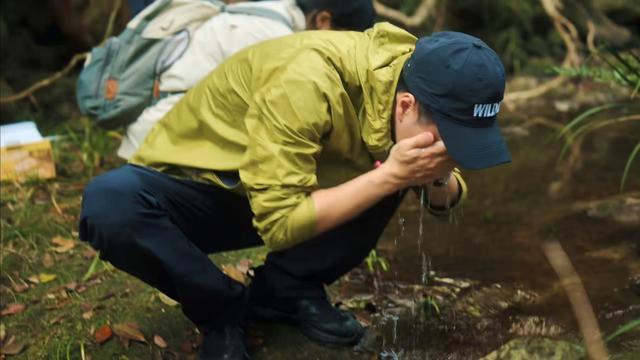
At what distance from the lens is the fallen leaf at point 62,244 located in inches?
136

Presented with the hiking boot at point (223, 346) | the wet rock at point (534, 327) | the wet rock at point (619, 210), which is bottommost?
the wet rock at point (619, 210)

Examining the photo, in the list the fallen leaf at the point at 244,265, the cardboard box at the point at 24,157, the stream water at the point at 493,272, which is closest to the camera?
the stream water at the point at 493,272

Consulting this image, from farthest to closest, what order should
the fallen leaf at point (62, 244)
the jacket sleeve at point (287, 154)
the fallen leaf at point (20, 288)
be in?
the fallen leaf at point (62, 244) < the fallen leaf at point (20, 288) < the jacket sleeve at point (287, 154)

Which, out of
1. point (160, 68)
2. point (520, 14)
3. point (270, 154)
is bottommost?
point (520, 14)

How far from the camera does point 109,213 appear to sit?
2.15 m

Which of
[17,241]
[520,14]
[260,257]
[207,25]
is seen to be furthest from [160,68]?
[520,14]

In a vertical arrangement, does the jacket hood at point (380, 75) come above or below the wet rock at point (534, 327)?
above

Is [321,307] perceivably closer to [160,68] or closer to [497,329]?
[497,329]

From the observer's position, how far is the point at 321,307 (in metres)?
2.58

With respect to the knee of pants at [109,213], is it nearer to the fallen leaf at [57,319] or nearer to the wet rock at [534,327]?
the fallen leaf at [57,319]

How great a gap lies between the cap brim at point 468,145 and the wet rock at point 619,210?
6.21 ft

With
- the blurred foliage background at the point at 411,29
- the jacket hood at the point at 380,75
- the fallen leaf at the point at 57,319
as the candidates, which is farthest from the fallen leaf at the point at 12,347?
the blurred foliage background at the point at 411,29

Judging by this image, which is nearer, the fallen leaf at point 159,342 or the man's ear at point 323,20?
the fallen leaf at point 159,342

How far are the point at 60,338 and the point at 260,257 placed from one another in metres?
0.93
